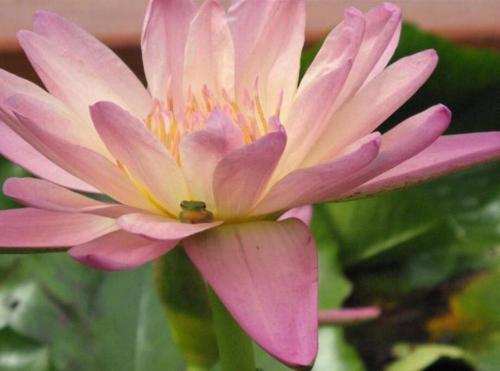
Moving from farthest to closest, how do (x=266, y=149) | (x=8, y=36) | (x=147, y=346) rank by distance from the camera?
(x=8, y=36) < (x=147, y=346) < (x=266, y=149)

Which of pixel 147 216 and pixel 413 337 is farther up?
pixel 147 216

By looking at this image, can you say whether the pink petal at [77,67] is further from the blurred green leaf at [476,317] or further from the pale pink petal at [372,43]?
the blurred green leaf at [476,317]

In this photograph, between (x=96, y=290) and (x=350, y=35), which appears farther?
(x=96, y=290)

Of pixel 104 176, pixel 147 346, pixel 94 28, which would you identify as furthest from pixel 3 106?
pixel 94 28

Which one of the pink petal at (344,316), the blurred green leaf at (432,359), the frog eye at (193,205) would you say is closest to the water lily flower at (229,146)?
the frog eye at (193,205)

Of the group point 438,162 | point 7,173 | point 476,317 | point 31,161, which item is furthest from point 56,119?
point 476,317

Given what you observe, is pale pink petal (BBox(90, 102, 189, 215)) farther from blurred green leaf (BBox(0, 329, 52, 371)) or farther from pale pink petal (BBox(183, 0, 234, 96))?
blurred green leaf (BBox(0, 329, 52, 371))

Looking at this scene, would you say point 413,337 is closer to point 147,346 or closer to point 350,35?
point 147,346

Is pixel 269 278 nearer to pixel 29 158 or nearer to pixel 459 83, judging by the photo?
pixel 29 158
